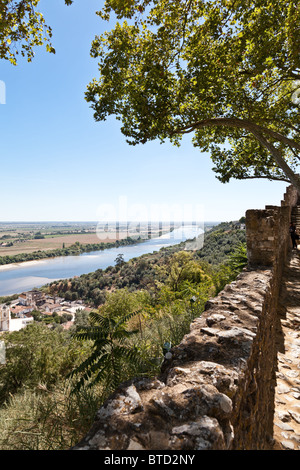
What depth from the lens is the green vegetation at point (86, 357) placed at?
237cm

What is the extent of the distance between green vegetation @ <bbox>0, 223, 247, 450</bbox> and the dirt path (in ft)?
4.59

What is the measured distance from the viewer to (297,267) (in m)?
7.06

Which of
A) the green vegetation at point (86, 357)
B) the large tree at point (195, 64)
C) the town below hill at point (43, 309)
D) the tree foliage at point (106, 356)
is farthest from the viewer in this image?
the town below hill at point (43, 309)

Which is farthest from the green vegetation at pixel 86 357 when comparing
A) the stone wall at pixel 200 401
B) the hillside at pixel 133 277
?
the hillside at pixel 133 277

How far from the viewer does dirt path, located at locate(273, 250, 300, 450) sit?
6.53 ft

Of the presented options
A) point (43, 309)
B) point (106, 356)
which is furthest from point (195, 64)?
point (43, 309)

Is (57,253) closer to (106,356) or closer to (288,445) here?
(106,356)

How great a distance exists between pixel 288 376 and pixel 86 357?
18.8ft

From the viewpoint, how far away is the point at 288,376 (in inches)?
107

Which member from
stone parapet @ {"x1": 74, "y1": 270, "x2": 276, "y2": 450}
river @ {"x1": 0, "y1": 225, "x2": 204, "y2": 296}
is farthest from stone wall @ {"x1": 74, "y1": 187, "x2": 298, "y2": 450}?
river @ {"x1": 0, "y1": 225, "x2": 204, "y2": 296}

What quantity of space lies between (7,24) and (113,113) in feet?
9.69

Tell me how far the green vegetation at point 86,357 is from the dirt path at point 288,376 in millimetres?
1400

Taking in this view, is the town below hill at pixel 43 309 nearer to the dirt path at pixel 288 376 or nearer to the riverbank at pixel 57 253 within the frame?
the dirt path at pixel 288 376

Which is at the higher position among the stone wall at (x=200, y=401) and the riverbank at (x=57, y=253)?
the stone wall at (x=200, y=401)
